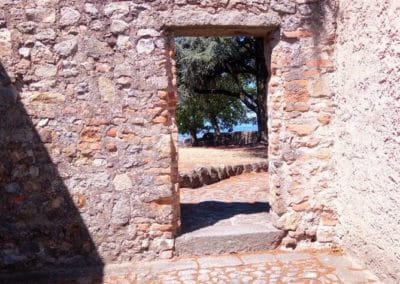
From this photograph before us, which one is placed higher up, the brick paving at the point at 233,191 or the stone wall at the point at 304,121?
the stone wall at the point at 304,121

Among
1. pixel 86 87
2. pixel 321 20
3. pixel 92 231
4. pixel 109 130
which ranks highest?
pixel 321 20

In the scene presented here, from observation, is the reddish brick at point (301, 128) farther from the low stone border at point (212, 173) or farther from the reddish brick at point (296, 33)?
the low stone border at point (212, 173)

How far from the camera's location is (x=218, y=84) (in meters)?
16.4

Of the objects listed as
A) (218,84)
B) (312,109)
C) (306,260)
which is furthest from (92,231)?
(218,84)

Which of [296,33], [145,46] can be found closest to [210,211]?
[145,46]

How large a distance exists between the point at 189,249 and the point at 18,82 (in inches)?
91.1

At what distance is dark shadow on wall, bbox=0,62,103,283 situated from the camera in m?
4.09

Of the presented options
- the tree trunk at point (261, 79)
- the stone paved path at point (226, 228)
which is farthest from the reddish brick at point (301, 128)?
the tree trunk at point (261, 79)

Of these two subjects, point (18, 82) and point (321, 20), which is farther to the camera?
point (321, 20)

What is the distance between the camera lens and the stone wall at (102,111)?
408cm

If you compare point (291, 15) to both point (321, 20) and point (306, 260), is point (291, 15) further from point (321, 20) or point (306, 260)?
point (306, 260)

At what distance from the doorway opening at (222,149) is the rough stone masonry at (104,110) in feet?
1.56

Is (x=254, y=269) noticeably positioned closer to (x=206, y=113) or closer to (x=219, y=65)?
(x=219, y=65)

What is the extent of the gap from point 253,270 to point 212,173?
4908 millimetres
